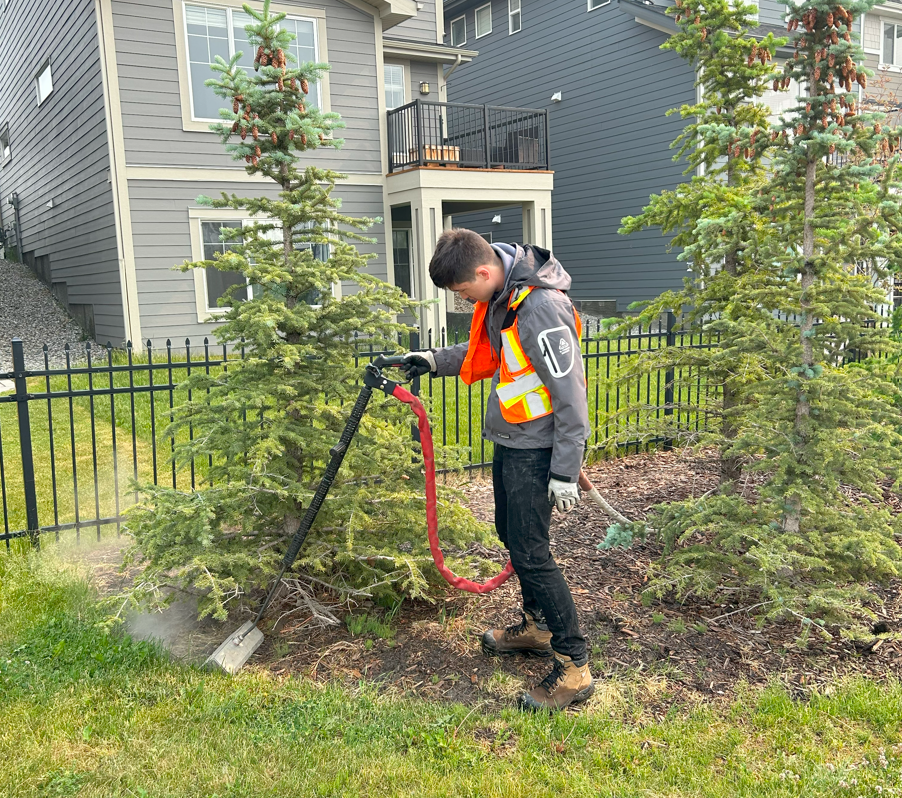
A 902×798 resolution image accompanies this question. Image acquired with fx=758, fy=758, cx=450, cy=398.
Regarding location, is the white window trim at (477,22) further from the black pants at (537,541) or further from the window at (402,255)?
the black pants at (537,541)

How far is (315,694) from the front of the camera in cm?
347

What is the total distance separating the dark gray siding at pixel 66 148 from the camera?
40.9ft

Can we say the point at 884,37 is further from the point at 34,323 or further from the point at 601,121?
the point at 34,323

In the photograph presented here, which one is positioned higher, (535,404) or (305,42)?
(305,42)

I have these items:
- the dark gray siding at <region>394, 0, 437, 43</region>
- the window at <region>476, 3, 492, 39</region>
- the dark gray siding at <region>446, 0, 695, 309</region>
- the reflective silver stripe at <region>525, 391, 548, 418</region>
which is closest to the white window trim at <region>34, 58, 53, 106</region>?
the dark gray siding at <region>394, 0, 437, 43</region>

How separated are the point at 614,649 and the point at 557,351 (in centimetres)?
169

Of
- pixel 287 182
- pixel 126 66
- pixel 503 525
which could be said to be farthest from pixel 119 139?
pixel 503 525

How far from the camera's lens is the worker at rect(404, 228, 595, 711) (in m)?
3.20

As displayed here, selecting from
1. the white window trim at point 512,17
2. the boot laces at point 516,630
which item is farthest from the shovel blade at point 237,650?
the white window trim at point 512,17

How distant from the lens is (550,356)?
3197 millimetres

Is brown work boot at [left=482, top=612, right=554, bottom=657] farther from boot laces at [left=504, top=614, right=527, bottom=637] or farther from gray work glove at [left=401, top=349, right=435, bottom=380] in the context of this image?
gray work glove at [left=401, top=349, right=435, bottom=380]

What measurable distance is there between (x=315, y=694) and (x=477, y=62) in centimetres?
2138

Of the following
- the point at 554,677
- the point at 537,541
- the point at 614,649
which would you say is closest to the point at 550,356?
the point at 537,541

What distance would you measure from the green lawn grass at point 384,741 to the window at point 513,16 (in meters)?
20.0
